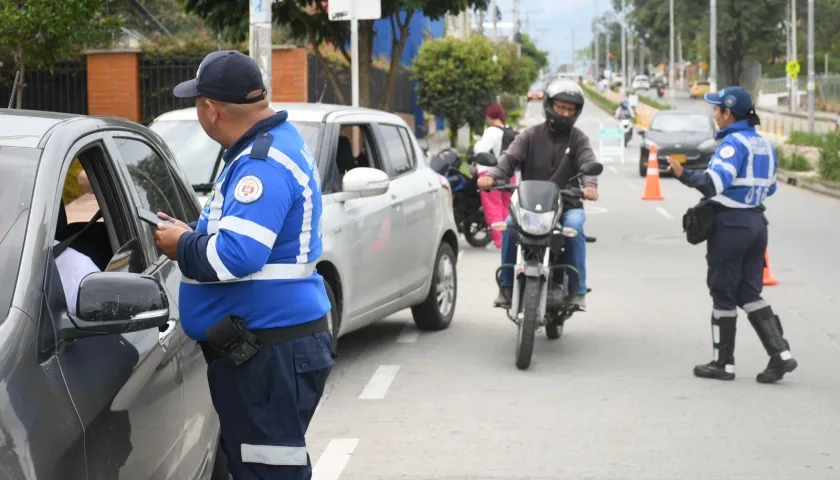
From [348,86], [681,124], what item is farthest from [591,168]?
[681,124]

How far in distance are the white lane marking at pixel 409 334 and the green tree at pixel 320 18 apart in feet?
26.8

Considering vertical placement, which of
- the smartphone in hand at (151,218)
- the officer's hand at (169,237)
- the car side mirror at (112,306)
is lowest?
the car side mirror at (112,306)

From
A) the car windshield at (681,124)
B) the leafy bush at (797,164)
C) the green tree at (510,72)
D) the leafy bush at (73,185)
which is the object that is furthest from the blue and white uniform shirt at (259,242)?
the green tree at (510,72)

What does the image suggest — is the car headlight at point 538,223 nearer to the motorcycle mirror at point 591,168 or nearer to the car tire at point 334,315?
the motorcycle mirror at point 591,168

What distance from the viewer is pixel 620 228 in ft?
63.2

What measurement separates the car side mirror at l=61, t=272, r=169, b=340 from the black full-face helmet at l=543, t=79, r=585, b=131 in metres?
6.28

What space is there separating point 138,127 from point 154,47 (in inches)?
809

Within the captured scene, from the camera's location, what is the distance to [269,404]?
3801 mm

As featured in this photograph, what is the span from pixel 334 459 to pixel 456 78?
3104cm

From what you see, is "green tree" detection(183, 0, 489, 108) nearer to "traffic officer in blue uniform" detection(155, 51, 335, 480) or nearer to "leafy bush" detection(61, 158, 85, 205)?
"leafy bush" detection(61, 158, 85, 205)

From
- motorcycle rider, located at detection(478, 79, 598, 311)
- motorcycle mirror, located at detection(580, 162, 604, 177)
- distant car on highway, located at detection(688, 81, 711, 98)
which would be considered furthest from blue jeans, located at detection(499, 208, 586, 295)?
distant car on highway, located at detection(688, 81, 711, 98)

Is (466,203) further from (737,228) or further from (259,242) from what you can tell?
(259,242)

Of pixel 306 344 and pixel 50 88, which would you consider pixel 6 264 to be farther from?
pixel 50 88

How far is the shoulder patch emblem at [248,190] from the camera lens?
3.69m
